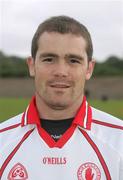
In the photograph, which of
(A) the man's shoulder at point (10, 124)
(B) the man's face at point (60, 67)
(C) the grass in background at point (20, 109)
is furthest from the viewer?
(C) the grass in background at point (20, 109)

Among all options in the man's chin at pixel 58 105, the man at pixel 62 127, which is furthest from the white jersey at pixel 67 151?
the man's chin at pixel 58 105

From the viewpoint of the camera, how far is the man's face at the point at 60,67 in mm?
3129

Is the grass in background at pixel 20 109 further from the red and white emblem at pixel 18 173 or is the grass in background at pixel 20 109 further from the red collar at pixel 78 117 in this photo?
the red and white emblem at pixel 18 173

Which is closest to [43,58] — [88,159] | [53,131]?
[53,131]

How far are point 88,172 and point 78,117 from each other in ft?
1.25

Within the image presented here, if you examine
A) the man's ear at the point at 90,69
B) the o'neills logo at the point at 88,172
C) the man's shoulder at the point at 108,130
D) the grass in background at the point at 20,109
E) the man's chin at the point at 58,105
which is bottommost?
the o'neills logo at the point at 88,172

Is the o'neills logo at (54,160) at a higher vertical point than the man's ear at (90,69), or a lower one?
lower

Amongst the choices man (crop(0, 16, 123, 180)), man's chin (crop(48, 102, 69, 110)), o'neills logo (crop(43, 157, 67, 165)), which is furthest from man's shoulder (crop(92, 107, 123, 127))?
o'neills logo (crop(43, 157, 67, 165))

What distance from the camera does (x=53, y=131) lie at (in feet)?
10.9

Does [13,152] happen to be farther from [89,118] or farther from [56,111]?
[89,118]

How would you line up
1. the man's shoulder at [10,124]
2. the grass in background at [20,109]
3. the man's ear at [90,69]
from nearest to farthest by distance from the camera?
the man's ear at [90,69] < the man's shoulder at [10,124] < the grass in background at [20,109]

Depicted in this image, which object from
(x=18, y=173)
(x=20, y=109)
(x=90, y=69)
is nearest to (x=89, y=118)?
(x=90, y=69)

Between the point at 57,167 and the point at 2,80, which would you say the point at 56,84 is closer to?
the point at 57,167

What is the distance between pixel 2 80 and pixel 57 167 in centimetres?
4890
